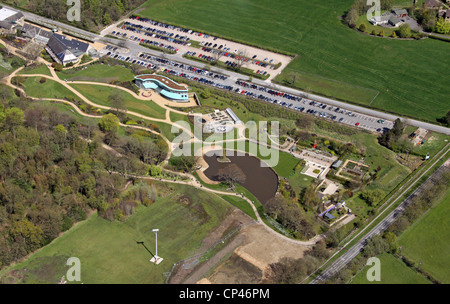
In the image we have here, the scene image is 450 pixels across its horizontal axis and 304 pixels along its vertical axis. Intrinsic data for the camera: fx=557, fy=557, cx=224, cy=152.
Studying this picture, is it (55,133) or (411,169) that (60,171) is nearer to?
(55,133)

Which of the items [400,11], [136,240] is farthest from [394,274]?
[400,11]

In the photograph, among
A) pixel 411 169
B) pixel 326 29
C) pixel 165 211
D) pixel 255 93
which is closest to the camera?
pixel 165 211

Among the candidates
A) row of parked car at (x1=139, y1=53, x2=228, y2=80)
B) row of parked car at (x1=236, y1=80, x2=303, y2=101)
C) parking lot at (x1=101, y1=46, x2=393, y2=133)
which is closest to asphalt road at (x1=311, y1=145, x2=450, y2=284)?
parking lot at (x1=101, y1=46, x2=393, y2=133)

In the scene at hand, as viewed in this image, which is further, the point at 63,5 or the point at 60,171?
the point at 63,5

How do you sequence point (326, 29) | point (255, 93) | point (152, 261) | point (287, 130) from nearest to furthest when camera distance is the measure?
point (152, 261), point (287, 130), point (255, 93), point (326, 29)

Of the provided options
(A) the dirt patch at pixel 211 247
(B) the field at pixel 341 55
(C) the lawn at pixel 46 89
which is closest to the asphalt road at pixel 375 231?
(A) the dirt patch at pixel 211 247

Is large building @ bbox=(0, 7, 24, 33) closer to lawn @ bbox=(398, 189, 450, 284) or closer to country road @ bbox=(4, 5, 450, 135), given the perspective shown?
country road @ bbox=(4, 5, 450, 135)

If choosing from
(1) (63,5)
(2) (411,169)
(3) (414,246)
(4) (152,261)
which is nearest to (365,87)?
(2) (411,169)
